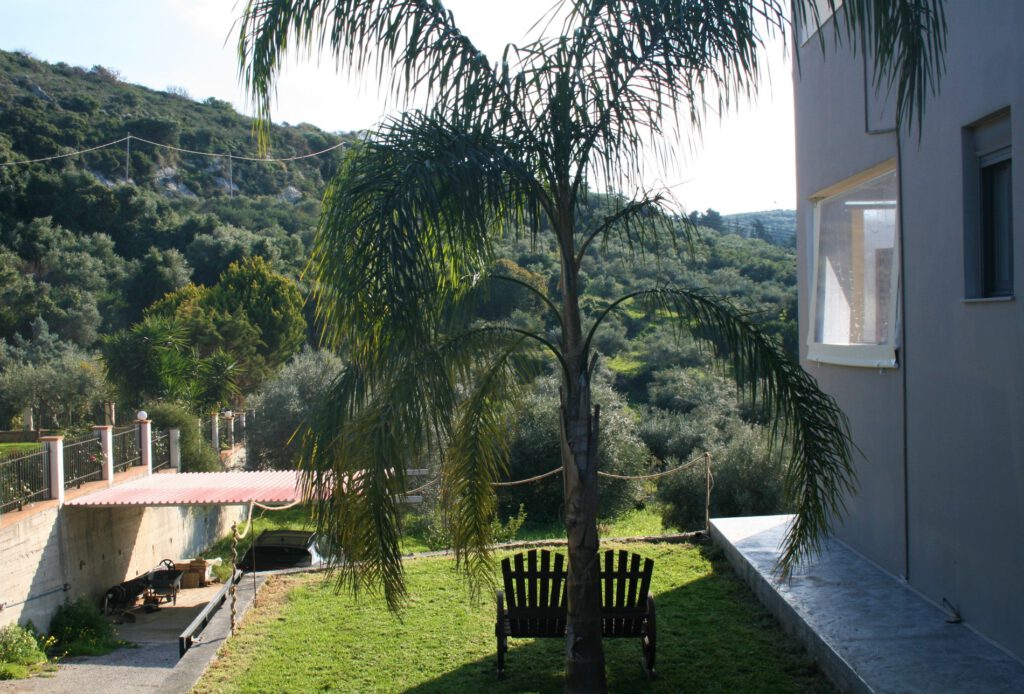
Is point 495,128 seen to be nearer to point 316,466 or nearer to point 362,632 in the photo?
point 316,466

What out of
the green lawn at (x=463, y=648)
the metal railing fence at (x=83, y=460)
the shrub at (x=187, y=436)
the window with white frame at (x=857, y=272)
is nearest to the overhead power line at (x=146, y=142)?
the shrub at (x=187, y=436)

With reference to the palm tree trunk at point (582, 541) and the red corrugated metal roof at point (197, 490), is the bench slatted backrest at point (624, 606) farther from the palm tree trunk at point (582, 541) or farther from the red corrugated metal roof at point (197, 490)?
the red corrugated metal roof at point (197, 490)

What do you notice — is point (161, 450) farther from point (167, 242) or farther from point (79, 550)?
point (167, 242)

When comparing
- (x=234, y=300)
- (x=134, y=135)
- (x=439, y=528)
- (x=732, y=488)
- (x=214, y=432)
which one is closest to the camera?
(x=439, y=528)

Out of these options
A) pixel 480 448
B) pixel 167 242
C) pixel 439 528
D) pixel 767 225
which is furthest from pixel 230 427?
pixel 767 225

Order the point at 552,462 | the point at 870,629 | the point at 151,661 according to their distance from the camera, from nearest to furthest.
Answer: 1. the point at 870,629
2. the point at 151,661
3. the point at 552,462

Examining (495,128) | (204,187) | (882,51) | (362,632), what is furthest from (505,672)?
(204,187)

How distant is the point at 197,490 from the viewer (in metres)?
14.8

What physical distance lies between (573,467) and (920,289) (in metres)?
3.22

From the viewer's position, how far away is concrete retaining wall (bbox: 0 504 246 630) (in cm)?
1349

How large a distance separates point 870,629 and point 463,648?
9.63 ft

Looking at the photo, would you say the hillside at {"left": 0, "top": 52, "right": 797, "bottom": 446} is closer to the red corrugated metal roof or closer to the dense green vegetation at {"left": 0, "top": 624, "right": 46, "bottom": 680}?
the red corrugated metal roof

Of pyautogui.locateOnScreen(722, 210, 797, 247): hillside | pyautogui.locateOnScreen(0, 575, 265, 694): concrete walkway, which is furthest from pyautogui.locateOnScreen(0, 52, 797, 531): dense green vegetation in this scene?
pyautogui.locateOnScreen(0, 575, 265, 694): concrete walkway

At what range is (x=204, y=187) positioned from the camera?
192 ft
